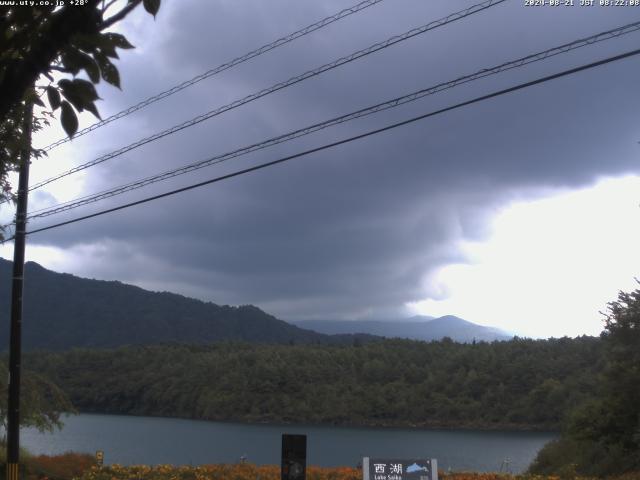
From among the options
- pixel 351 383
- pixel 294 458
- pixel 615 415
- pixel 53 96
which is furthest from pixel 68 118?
pixel 351 383

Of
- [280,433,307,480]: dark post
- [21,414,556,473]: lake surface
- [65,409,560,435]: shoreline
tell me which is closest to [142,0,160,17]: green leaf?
[280,433,307,480]: dark post

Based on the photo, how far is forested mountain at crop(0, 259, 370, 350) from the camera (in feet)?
499

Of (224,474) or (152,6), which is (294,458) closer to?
(224,474)

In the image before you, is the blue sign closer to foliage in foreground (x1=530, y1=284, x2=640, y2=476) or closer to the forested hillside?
foliage in foreground (x1=530, y1=284, x2=640, y2=476)

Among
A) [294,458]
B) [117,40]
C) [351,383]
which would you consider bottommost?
[294,458]

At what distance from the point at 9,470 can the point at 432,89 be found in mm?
10697

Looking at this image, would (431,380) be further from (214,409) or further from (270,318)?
(270,318)

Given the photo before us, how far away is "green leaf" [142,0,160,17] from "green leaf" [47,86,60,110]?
488 mm

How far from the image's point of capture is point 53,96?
2934 millimetres

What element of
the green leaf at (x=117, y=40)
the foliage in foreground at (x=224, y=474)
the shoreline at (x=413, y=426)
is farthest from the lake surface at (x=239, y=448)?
the green leaf at (x=117, y=40)

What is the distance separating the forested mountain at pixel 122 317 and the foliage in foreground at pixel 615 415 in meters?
126

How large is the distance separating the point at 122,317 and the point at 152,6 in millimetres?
170811

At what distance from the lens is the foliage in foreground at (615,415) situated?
20.5m

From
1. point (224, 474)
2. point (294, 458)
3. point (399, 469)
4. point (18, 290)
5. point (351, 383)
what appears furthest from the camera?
point (351, 383)
